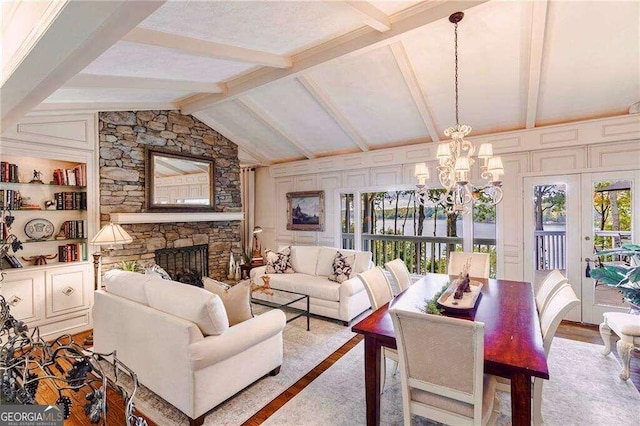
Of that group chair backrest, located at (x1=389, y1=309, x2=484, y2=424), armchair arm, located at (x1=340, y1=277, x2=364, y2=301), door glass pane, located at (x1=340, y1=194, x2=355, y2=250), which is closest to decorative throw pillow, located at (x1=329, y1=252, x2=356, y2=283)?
armchair arm, located at (x1=340, y1=277, x2=364, y2=301)

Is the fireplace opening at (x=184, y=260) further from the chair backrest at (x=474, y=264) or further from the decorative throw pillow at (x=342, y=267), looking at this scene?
the chair backrest at (x=474, y=264)

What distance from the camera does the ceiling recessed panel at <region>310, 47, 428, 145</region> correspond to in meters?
3.65

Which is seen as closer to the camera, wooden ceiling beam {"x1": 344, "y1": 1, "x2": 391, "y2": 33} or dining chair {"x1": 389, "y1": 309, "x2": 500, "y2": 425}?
dining chair {"x1": 389, "y1": 309, "x2": 500, "y2": 425}

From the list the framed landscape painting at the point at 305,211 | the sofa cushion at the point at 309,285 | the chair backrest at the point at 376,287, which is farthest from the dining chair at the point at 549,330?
the framed landscape painting at the point at 305,211

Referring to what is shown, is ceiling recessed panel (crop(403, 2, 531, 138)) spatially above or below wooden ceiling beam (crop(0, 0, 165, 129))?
above

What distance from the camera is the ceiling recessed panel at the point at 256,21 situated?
239 centimetres

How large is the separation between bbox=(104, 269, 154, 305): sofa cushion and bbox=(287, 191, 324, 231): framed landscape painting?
3730 millimetres

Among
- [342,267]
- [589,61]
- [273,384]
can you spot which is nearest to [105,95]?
[342,267]

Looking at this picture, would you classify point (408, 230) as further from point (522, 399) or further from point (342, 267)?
point (522, 399)

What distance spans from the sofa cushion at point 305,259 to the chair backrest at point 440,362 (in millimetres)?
3146

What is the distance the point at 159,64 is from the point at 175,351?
9.14ft

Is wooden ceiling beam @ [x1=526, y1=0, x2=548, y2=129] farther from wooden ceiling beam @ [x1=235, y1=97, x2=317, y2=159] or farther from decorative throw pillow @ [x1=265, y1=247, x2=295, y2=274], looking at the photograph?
decorative throw pillow @ [x1=265, y1=247, x2=295, y2=274]

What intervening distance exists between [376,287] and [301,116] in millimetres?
3315

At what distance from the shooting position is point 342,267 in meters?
4.36
